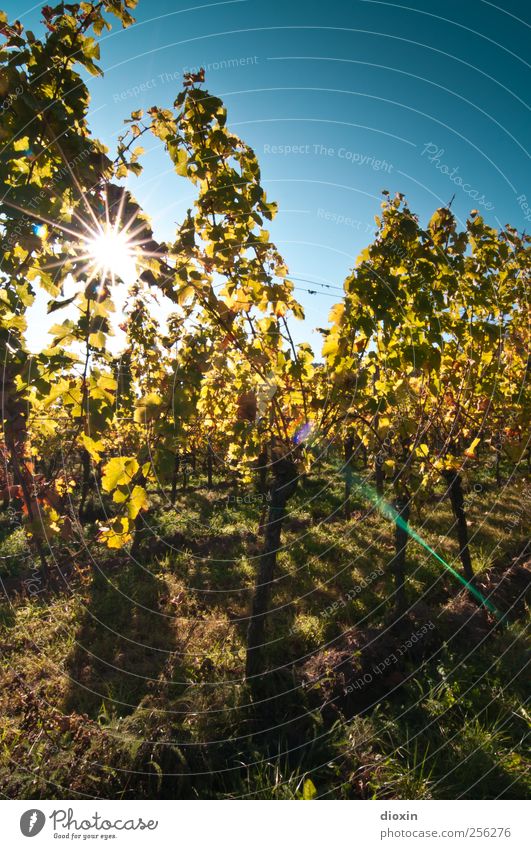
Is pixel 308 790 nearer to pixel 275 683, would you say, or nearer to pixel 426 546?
pixel 275 683

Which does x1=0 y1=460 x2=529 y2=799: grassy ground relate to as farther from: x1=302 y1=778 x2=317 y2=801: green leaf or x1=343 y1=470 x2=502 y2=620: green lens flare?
x1=343 y1=470 x2=502 y2=620: green lens flare

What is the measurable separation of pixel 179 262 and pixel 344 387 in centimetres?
248

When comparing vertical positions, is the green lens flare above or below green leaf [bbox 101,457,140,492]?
below

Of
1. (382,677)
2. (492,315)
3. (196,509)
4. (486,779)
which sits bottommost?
(486,779)

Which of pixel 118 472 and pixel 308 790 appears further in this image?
pixel 308 790

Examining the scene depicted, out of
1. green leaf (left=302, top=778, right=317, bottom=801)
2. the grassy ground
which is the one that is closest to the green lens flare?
the grassy ground

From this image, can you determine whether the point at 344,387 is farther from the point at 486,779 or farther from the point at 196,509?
the point at 196,509

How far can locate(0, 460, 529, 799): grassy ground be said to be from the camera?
4207 millimetres

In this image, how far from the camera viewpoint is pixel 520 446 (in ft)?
21.4

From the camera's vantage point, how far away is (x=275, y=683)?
226 inches

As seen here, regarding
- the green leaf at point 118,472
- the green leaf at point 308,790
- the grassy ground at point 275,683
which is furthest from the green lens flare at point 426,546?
the green leaf at point 118,472

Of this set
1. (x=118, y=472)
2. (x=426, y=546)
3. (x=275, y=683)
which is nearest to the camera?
(x=118, y=472)

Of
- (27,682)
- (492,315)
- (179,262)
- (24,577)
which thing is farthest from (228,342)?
(24,577)

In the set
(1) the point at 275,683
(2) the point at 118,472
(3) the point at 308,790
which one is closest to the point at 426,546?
(1) the point at 275,683
